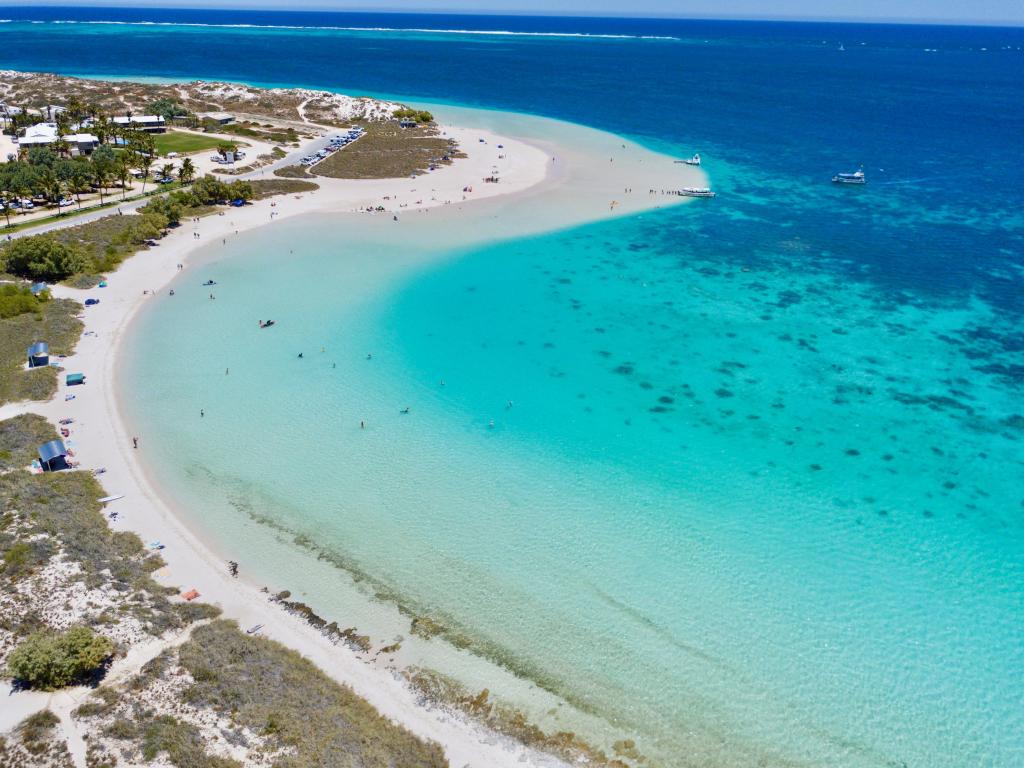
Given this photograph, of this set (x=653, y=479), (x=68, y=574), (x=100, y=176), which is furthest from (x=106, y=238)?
(x=653, y=479)

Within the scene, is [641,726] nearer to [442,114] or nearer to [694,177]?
[694,177]

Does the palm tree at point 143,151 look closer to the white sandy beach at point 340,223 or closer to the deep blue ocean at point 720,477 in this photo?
the white sandy beach at point 340,223

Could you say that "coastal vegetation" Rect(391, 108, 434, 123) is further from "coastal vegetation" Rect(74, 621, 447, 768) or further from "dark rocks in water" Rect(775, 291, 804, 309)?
"coastal vegetation" Rect(74, 621, 447, 768)

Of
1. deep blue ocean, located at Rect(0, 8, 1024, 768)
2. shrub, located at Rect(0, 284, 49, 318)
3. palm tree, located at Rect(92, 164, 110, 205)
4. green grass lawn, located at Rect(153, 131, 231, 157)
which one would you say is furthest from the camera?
green grass lawn, located at Rect(153, 131, 231, 157)

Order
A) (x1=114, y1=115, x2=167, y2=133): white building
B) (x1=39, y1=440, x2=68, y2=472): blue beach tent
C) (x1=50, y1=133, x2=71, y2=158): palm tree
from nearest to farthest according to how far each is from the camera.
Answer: (x1=39, y1=440, x2=68, y2=472): blue beach tent → (x1=50, y1=133, x2=71, y2=158): palm tree → (x1=114, y1=115, x2=167, y2=133): white building

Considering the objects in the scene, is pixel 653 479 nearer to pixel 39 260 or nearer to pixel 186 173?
pixel 39 260

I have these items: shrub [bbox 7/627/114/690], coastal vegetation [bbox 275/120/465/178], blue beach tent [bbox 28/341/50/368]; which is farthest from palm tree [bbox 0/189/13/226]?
shrub [bbox 7/627/114/690]

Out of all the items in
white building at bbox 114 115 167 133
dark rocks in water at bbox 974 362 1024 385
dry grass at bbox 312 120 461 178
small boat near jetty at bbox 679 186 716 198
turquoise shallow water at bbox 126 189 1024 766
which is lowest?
turquoise shallow water at bbox 126 189 1024 766
